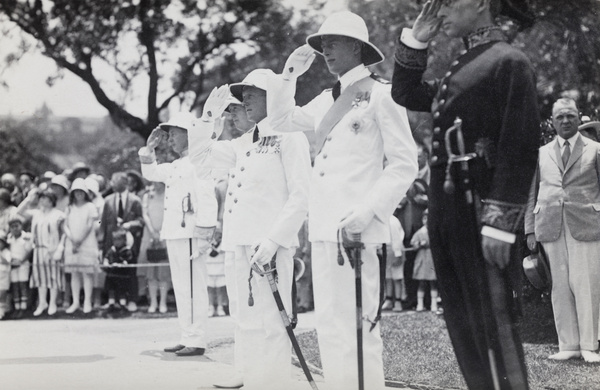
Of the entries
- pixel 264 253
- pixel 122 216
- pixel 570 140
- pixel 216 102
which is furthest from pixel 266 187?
pixel 122 216

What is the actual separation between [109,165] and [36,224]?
11.4 ft

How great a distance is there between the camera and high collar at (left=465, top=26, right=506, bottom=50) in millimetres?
2967

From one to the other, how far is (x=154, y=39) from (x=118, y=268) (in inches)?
165

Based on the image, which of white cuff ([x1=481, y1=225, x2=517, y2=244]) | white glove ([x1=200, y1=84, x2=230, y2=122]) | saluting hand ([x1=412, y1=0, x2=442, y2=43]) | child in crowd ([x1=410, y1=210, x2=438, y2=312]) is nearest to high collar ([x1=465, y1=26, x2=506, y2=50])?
saluting hand ([x1=412, y1=0, x2=442, y2=43])

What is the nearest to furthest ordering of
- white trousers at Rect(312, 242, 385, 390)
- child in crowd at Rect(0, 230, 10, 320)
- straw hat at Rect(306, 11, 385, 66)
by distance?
white trousers at Rect(312, 242, 385, 390)
straw hat at Rect(306, 11, 385, 66)
child in crowd at Rect(0, 230, 10, 320)

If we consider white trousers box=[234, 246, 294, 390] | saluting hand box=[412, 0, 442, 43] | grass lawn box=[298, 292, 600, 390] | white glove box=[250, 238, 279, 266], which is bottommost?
grass lawn box=[298, 292, 600, 390]

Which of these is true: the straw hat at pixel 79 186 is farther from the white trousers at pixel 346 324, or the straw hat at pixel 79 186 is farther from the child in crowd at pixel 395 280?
the white trousers at pixel 346 324

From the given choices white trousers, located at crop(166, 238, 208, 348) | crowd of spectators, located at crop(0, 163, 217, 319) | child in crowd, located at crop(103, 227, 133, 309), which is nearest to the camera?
white trousers, located at crop(166, 238, 208, 348)

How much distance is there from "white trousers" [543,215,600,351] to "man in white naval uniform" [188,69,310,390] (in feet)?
5.21

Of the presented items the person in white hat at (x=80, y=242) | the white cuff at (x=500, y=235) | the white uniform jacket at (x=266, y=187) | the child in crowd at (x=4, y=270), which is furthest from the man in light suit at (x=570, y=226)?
the person in white hat at (x=80, y=242)

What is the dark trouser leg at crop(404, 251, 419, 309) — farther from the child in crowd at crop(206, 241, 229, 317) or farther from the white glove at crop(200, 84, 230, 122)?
the white glove at crop(200, 84, 230, 122)

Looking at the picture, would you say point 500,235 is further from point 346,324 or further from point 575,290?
point 575,290

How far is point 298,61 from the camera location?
3.91m

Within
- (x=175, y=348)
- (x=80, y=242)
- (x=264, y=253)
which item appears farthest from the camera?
(x=80, y=242)
